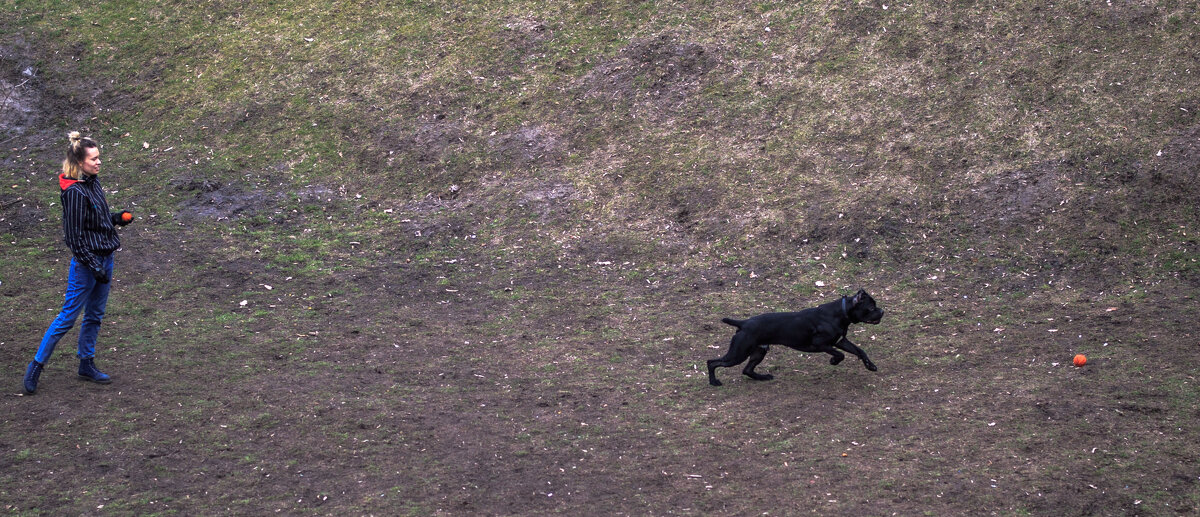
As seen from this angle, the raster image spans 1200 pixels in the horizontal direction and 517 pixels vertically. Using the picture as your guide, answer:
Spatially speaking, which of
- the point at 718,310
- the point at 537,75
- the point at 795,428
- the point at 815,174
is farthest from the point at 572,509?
the point at 537,75

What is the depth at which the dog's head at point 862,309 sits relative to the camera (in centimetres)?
709

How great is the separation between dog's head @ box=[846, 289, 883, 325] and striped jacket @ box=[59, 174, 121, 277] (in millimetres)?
5888

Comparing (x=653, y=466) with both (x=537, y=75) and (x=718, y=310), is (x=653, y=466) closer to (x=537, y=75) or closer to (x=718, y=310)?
(x=718, y=310)

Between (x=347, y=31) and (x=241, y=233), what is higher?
(x=347, y=31)

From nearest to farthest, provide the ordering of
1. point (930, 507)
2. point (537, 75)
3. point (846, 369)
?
point (930, 507) → point (846, 369) → point (537, 75)

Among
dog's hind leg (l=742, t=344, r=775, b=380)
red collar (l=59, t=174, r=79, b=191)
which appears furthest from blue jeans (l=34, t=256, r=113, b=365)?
dog's hind leg (l=742, t=344, r=775, b=380)

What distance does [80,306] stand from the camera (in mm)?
7035

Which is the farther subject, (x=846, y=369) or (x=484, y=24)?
(x=484, y=24)

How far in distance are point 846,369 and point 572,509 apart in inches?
123

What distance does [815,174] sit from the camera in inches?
431

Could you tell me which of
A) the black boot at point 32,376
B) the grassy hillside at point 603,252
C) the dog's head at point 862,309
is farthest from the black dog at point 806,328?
the black boot at point 32,376

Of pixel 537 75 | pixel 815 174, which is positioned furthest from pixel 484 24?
pixel 815 174

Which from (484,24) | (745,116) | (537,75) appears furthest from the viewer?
(484,24)

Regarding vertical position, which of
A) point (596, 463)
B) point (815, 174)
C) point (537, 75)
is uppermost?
point (537, 75)
